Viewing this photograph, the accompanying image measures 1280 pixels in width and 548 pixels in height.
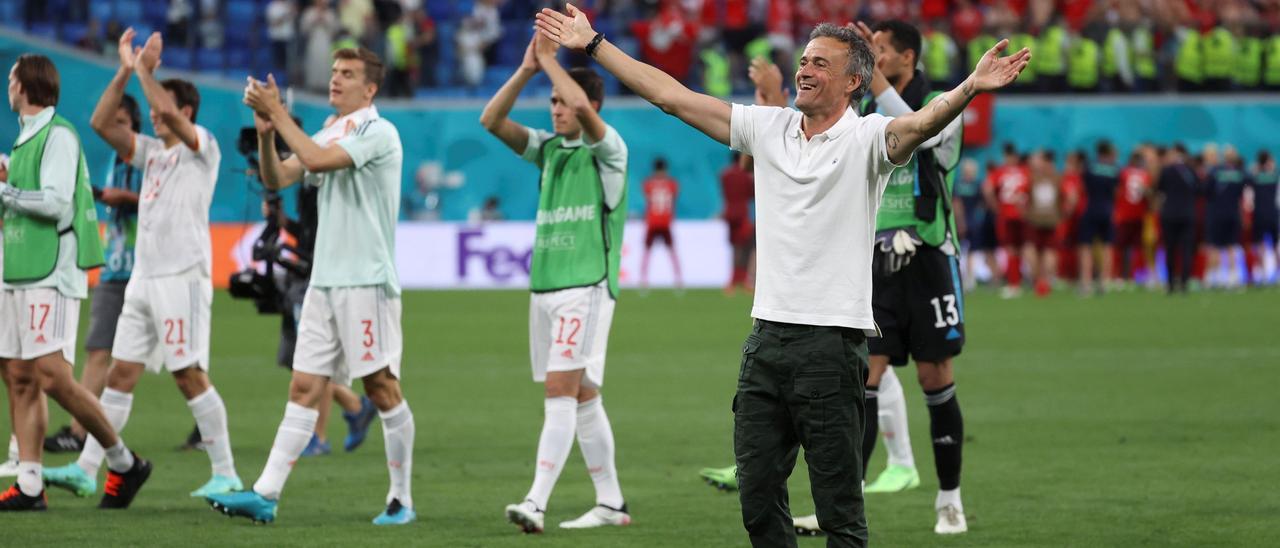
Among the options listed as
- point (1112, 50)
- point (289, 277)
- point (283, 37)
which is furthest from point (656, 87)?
point (1112, 50)

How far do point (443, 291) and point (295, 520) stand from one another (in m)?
20.3

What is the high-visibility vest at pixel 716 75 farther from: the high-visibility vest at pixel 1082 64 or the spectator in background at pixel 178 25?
the spectator in background at pixel 178 25

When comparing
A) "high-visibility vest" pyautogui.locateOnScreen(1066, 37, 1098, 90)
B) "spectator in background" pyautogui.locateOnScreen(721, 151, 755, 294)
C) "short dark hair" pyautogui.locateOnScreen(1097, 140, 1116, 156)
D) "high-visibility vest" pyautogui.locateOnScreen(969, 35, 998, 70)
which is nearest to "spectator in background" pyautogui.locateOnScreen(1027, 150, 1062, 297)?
"short dark hair" pyautogui.locateOnScreen(1097, 140, 1116, 156)

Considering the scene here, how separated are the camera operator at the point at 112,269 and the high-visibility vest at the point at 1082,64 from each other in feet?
83.2

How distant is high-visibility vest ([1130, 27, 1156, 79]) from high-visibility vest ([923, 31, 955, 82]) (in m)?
3.72

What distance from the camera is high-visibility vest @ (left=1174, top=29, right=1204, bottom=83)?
3291 cm

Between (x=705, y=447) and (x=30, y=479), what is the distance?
4314mm

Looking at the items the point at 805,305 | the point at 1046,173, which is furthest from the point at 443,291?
the point at 805,305

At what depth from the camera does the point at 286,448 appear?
8023 mm

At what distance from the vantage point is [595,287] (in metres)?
8.33

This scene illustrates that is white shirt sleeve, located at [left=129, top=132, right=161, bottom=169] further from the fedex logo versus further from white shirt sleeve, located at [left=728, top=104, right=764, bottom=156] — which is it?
the fedex logo

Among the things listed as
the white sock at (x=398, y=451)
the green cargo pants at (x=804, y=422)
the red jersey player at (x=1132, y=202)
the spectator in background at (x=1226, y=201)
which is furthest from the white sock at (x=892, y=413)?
the spectator in background at (x=1226, y=201)

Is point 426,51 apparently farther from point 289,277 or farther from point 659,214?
point 289,277

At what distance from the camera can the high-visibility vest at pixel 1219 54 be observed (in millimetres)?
32656
